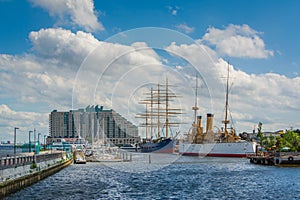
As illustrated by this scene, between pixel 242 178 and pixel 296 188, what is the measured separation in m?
15.3

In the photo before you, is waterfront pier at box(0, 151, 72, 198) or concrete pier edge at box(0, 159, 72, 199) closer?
concrete pier edge at box(0, 159, 72, 199)

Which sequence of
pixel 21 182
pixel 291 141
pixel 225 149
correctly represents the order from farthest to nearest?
pixel 225 149
pixel 291 141
pixel 21 182

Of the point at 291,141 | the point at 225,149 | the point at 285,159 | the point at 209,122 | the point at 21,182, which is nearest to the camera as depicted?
the point at 21,182

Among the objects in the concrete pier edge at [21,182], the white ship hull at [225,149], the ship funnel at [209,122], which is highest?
the ship funnel at [209,122]

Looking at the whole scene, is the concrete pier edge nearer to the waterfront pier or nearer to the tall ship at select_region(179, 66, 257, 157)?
the waterfront pier

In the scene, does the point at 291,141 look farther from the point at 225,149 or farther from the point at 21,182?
the point at 21,182

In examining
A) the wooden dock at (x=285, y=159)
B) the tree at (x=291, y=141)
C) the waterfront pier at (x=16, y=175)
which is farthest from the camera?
the tree at (x=291, y=141)

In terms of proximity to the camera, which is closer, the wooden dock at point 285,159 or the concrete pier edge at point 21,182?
the concrete pier edge at point 21,182

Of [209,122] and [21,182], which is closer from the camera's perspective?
[21,182]

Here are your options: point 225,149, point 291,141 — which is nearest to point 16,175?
point 291,141

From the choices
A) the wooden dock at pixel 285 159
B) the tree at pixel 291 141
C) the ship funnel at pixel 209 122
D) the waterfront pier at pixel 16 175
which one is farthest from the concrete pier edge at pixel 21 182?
the ship funnel at pixel 209 122

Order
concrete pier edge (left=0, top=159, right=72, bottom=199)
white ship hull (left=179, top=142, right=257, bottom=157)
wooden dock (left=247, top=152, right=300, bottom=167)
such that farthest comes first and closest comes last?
1. white ship hull (left=179, top=142, right=257, bottom=157)
2. wooden dock (left=247, top=152, right=300, bottom=167)
3. concrete pier edge (left=0, top=159, right=72, bottom=199)

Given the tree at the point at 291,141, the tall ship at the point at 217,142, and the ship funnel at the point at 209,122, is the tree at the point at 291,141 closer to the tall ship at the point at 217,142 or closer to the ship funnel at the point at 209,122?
the tall ship at the point at 217,142

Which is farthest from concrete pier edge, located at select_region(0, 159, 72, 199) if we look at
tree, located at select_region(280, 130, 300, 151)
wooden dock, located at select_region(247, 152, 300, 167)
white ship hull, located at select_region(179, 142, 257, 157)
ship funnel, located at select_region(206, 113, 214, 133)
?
ship funnel, located at select_region(206, 113, 214, 133)
